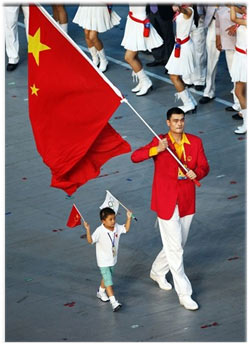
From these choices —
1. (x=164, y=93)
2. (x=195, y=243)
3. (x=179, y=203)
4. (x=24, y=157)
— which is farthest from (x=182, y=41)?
(x=179, y=203)

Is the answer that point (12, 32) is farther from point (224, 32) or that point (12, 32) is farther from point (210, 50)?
point (224, 32)

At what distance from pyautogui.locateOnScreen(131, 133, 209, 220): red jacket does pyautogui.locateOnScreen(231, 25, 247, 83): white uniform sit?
391 cm

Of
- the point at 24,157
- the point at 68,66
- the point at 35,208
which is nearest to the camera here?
the point at 68,66

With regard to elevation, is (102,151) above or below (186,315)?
above

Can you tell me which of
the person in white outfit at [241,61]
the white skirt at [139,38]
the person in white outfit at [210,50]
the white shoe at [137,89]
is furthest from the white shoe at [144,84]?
the person in white outfit at [241,61]

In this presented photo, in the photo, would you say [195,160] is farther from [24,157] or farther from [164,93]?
[164,93]

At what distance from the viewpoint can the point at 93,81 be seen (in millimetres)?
11547

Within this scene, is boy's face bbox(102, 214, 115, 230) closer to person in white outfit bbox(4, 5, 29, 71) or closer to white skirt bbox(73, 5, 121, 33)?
white skirt bbox(73, 5, 121, 33)

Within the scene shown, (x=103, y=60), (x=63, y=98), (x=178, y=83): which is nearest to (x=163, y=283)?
(x=63, y=98)

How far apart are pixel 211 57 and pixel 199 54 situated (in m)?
0.51

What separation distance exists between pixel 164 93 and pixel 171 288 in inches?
229

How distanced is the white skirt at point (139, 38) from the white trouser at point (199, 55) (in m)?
0.54

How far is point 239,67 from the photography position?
1538 centimetres

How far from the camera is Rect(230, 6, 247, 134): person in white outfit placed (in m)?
15.2
